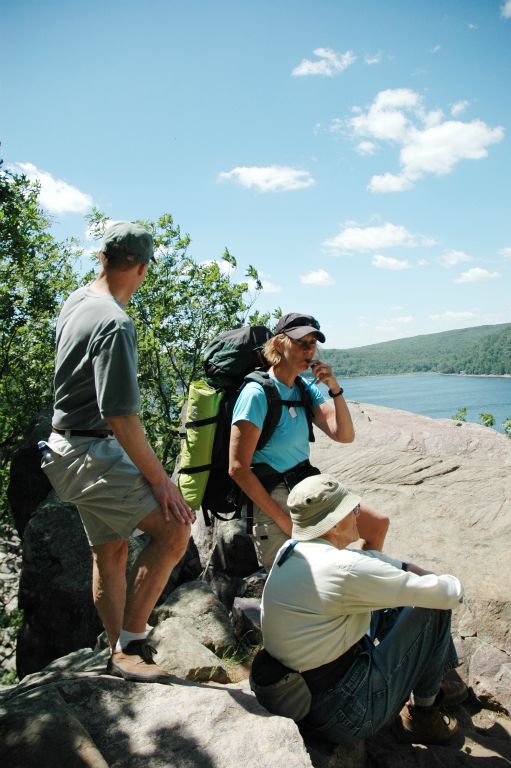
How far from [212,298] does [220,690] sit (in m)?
12.3

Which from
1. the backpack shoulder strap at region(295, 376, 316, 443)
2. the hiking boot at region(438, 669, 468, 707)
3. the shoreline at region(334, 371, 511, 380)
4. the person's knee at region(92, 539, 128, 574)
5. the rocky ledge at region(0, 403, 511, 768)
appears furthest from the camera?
the shoreline at region(334, 371, 511, 380)

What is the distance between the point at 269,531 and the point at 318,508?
1.07 m

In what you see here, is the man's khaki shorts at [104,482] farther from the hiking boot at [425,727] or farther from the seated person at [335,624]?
the hiking boot at [425,727]

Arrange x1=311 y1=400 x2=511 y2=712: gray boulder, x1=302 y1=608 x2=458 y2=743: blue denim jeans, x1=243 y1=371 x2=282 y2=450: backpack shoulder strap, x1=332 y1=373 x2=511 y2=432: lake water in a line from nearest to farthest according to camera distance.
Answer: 1. x1=302 y1=608 x2=458 y2=743: blue denim jeans
2. x1=243 y1=371 x2=282 y2=450: backpack shoulder strap
3. x1=311 y1=400 x2=511 y2=712: gray boulder
4. x1=332 y1=373 x2=511 y2=432: lake water

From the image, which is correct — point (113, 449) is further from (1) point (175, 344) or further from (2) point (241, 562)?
(1) point (175, 344)

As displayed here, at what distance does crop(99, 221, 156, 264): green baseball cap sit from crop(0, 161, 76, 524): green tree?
13.8 metres

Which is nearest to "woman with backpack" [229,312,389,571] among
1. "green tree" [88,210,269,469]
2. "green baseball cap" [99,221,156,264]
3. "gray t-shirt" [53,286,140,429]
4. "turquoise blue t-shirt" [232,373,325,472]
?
"turquoise blue t-shirt" [232,373,325,472]

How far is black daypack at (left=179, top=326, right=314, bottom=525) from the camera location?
4023mm

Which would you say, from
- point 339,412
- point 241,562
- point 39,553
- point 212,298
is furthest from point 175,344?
point 339,412

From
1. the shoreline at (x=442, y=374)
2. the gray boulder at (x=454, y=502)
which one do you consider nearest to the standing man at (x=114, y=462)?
the gray boulder at (x=454, y=502)

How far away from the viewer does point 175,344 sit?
15062mm

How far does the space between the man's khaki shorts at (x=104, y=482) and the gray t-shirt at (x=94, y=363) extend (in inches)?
4.9

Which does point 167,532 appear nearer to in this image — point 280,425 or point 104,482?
point 104,482

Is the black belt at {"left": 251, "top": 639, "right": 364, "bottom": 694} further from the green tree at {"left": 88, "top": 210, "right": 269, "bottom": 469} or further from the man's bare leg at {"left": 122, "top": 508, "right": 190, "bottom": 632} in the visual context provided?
the green tree at {"left": 88, "top": 210, "right": 269, "bottom": 469}
